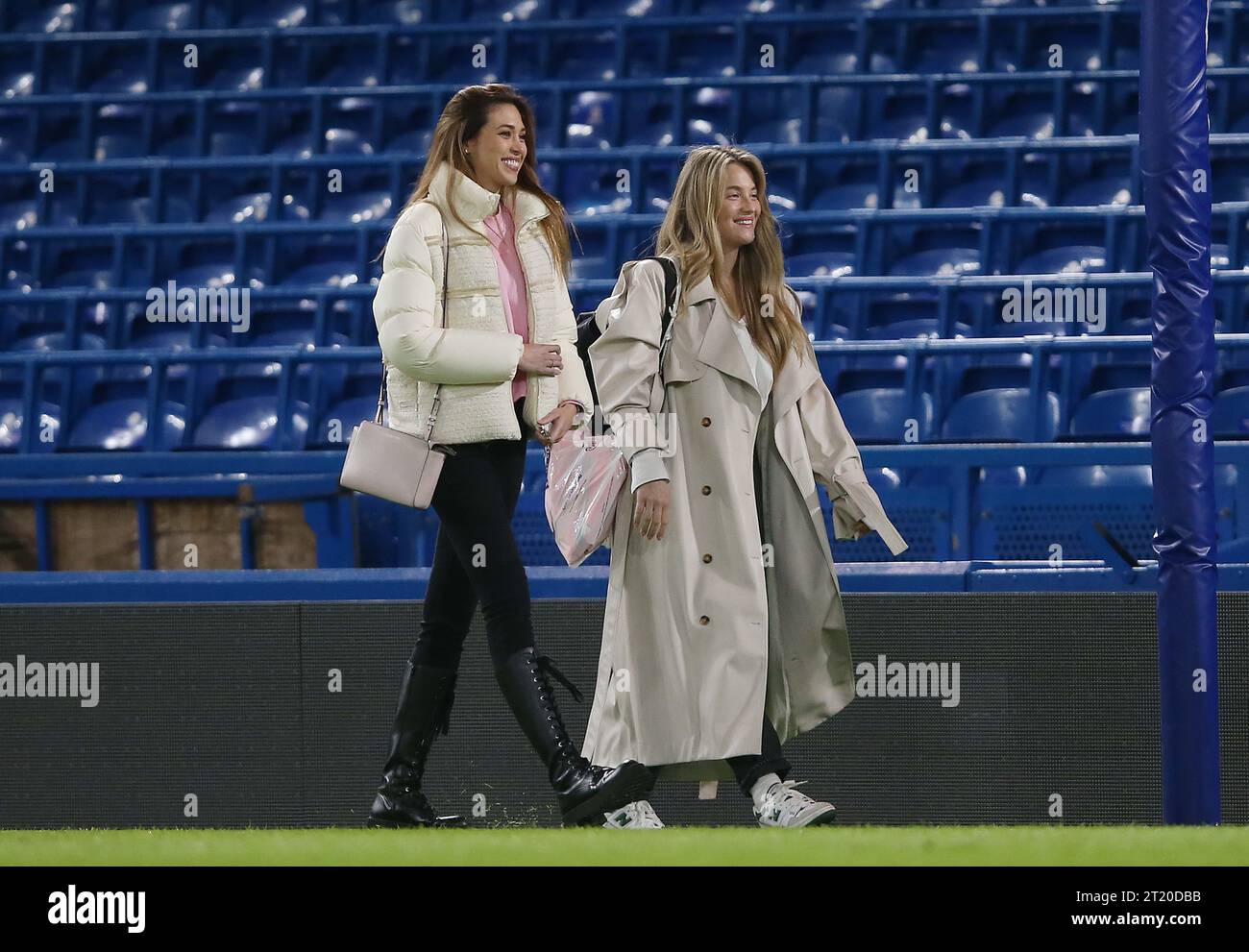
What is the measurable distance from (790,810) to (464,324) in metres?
1.01

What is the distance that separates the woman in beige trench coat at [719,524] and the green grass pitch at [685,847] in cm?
29

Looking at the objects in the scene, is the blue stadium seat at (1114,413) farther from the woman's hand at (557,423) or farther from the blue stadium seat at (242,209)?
the blue stadium seat at (242,209)

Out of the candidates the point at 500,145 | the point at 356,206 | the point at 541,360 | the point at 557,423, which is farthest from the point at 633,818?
the point at 356,206

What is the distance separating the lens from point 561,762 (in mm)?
2873

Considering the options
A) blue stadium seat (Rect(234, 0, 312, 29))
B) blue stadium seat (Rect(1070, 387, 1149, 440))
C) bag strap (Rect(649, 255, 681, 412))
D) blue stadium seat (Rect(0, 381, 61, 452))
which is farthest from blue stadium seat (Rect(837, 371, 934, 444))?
blue stadium seat (Rect(234, 0, 312, 29))

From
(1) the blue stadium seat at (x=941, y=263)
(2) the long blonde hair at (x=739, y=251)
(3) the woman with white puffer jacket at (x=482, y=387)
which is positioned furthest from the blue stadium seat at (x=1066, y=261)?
(3) the woman with white puffer jacket at (x=482, y=387)

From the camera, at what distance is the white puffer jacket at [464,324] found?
2.90 metres

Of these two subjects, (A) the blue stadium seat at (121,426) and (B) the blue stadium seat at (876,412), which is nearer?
(B) the blue stadium seat at (876,412)

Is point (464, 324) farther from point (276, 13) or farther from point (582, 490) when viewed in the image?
point (276, 13)

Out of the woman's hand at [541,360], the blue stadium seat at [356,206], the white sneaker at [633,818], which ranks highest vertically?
the blue stadium seat at [356,206]

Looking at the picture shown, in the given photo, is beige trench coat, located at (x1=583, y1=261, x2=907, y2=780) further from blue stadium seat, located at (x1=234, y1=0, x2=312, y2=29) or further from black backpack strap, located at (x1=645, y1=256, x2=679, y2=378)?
blue stadium seat, located at (x1=234, y1=0, x2=312, y2=29)

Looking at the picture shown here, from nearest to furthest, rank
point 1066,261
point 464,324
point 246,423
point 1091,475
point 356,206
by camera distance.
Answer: point 464,324, point 1091,475, point 246,423, point 1066,261, point 356,206

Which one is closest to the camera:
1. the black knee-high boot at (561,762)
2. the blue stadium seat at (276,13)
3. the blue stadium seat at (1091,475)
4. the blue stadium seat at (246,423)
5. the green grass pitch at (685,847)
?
the green grass pitch at (685,847)
